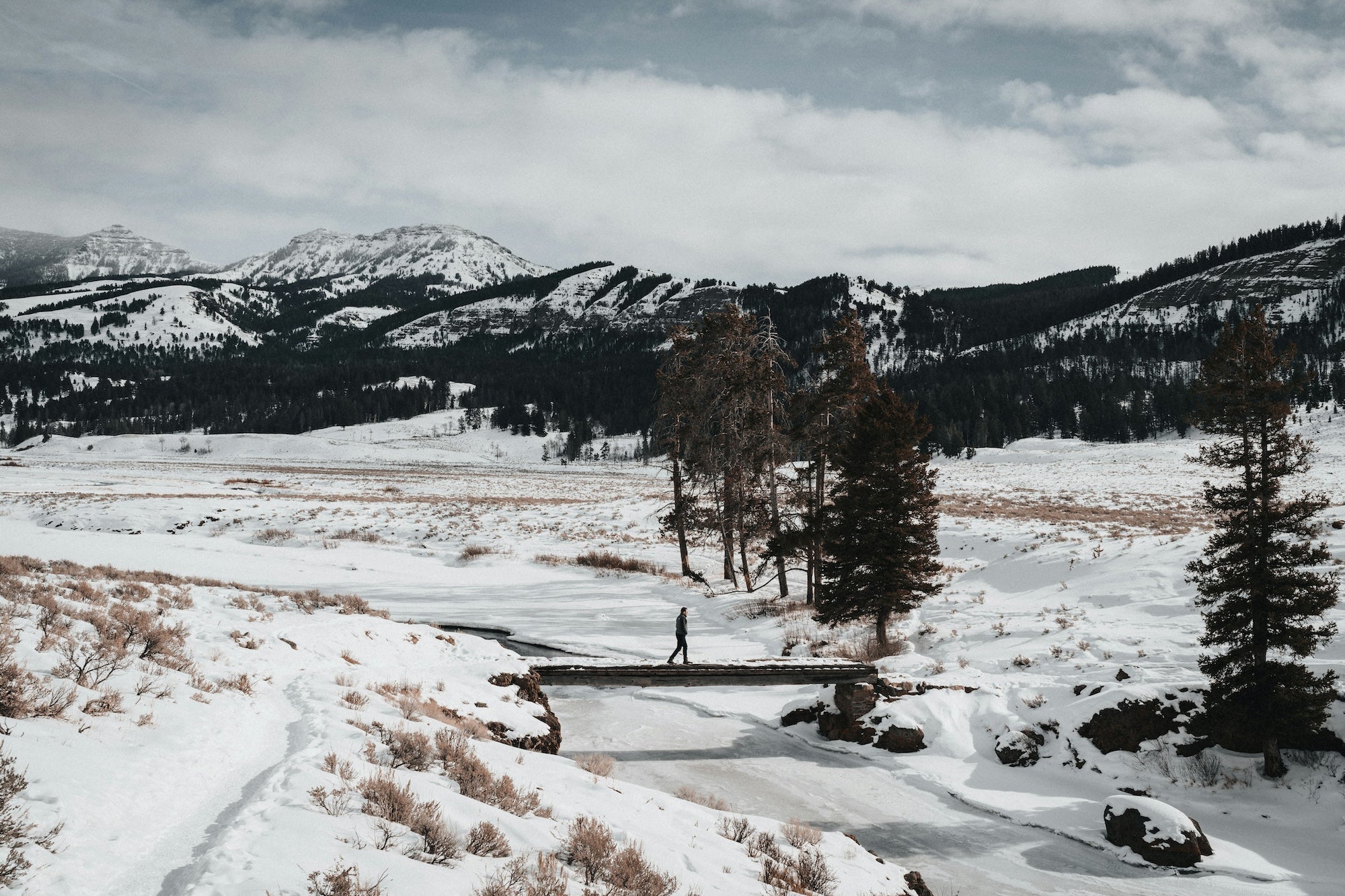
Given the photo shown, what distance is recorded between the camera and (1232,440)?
41.2 feet

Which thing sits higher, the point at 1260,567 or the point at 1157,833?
the point at 1260,567

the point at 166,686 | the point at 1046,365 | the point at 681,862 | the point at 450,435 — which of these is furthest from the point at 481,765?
the point at 1046,365

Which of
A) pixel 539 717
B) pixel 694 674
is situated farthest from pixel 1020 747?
pixel 539 717

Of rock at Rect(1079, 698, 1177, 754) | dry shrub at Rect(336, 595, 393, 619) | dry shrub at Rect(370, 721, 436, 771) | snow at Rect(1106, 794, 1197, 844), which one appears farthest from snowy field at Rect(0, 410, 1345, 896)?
dry shrub at Rect(336, 595, 393, 619)

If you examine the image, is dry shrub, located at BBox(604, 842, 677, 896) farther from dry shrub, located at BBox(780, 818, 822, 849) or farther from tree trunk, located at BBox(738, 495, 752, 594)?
tree trunk, located at BBox(738, 495, 752, 594)

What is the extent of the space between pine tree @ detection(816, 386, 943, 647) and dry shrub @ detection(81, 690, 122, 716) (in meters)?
16.0

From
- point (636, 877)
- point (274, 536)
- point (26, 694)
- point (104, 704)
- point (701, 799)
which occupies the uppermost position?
point (26, 694)

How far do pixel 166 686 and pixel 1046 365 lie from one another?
723 ft

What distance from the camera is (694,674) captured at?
15.8m

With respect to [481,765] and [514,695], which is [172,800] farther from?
[514,695]

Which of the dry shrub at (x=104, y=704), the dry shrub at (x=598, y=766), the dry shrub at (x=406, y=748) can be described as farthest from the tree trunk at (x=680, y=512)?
the dry shrub at (x=104, y=704)

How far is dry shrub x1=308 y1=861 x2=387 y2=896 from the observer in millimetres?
4652

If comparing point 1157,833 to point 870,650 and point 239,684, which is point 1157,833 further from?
point 239,684

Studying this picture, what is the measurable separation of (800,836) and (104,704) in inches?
315
